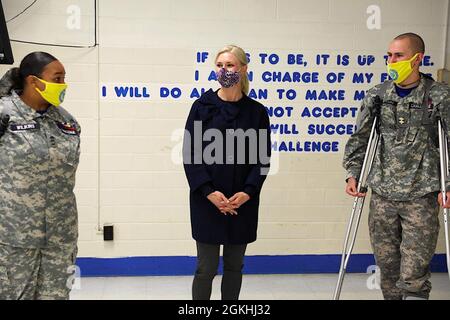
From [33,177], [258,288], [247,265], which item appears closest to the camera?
[33,177]

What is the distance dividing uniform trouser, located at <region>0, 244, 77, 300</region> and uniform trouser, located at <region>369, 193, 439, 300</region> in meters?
1.71

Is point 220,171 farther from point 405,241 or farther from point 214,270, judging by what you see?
point 405,241

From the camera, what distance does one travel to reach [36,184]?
96.2 inches

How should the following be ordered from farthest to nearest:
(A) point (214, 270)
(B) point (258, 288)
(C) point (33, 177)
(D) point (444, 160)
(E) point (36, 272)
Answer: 1. (B) point (258, 288)
2. (A) point (214, 270)
3. (D) point (444, 160)
4. (E) point (36, 272)
5. (C) point (33, 177)

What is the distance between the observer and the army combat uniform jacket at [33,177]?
94.6 inches

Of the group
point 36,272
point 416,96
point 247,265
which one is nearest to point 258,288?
point 247,265

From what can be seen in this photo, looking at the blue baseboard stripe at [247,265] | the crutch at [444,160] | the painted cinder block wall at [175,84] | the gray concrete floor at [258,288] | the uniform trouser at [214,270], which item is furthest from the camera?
the blue baseboard stripe at [247,265]

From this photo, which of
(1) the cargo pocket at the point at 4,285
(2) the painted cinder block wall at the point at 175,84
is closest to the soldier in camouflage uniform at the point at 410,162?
(2) the painted cinder block wall at the point at 175,84

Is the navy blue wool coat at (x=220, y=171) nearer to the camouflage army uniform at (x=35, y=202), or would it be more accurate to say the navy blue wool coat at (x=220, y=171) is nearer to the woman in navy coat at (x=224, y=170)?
the woman in navy coat at (x=224, y=170)

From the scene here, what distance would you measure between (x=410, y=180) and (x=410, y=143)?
20cm

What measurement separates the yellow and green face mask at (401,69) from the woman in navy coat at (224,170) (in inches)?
30.2

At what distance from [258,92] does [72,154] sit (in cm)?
210

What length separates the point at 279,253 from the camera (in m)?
4.52

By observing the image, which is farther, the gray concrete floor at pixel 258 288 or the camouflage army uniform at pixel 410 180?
the gray concrete floor at pixel 258 288
